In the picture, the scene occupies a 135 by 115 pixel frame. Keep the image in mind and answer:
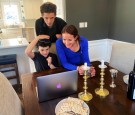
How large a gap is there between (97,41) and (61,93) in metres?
2.79

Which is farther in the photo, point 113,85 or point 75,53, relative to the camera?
point 75,53

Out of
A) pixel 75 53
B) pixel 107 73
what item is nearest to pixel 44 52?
pixel 75 53

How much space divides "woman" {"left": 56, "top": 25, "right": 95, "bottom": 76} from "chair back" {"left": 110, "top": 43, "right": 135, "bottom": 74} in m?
0.39

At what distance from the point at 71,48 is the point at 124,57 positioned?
0.62 meters

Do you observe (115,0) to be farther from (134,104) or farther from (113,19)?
(134,104)

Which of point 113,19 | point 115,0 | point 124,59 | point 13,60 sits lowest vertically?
point 13,60

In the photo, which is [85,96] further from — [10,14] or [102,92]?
[10,14]

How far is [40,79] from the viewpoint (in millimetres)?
967

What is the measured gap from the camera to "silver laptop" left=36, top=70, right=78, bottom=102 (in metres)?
0.99

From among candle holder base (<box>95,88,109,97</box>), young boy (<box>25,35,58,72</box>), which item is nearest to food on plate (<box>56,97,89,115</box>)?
candle holder base (<box>95,88,109,97</box>)

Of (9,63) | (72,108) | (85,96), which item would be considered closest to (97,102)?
(85,96)

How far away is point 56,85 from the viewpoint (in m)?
1.03

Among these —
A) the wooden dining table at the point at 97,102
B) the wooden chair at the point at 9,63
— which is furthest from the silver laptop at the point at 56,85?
the wooden chair at the point at 9,63

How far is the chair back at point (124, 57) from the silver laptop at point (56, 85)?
81 cm
